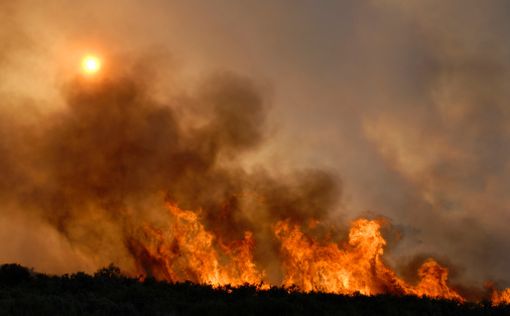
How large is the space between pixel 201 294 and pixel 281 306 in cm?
444

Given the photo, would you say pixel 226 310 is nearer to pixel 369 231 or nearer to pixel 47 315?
pixel 47 315

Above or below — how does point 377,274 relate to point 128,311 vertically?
above

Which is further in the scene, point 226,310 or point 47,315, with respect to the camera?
point 226,310

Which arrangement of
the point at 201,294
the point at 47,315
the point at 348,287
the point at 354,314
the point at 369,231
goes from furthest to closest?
the point at 369,231 < the point at 348,287 < the point at 201,294 < the point at 354,314 < the point at 47,315

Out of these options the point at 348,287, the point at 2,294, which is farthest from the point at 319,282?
the point at 2,294

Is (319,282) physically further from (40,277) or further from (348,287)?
(40,277)

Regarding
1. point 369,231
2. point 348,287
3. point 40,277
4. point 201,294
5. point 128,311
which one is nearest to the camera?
point 128,311

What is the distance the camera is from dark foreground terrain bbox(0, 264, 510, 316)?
56.9ft

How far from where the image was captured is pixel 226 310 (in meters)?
18.6

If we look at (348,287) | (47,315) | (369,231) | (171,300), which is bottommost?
(47,315)

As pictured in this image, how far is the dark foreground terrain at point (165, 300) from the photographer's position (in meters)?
17.3

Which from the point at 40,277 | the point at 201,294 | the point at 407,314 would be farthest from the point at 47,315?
the point at 407,314

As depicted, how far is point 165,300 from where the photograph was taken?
779 inches

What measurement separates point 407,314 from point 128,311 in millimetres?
10393
